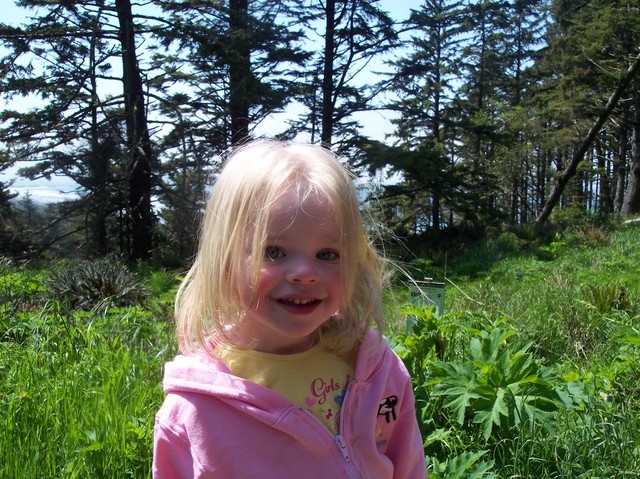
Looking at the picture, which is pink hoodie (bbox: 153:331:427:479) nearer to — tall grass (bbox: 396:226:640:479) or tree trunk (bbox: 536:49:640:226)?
tall grass (bbox: 396:226:640:479)

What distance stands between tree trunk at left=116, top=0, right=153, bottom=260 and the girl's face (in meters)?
11.0

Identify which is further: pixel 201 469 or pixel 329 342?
pixel 329 342

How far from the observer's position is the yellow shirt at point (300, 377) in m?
1.36

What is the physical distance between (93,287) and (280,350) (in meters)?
5.98

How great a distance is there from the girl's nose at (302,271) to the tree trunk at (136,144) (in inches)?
436

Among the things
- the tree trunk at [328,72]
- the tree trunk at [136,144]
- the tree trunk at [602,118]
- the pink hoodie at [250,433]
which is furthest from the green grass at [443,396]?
the tree trunk at [602,118]

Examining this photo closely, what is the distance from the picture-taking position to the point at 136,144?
1188cm

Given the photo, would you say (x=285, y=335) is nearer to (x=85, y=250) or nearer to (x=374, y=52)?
(x=85, y=250)

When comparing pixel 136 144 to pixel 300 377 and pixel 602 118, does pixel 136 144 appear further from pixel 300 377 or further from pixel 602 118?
pixel 602 118

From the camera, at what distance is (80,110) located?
12906 millimetres

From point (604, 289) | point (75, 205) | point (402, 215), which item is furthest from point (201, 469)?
point (402, 215)

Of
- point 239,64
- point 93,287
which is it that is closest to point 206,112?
point 239,64

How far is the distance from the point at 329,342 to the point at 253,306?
261 mm

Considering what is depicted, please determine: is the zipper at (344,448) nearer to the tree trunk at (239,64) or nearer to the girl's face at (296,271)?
the girl's face at (296,271)
